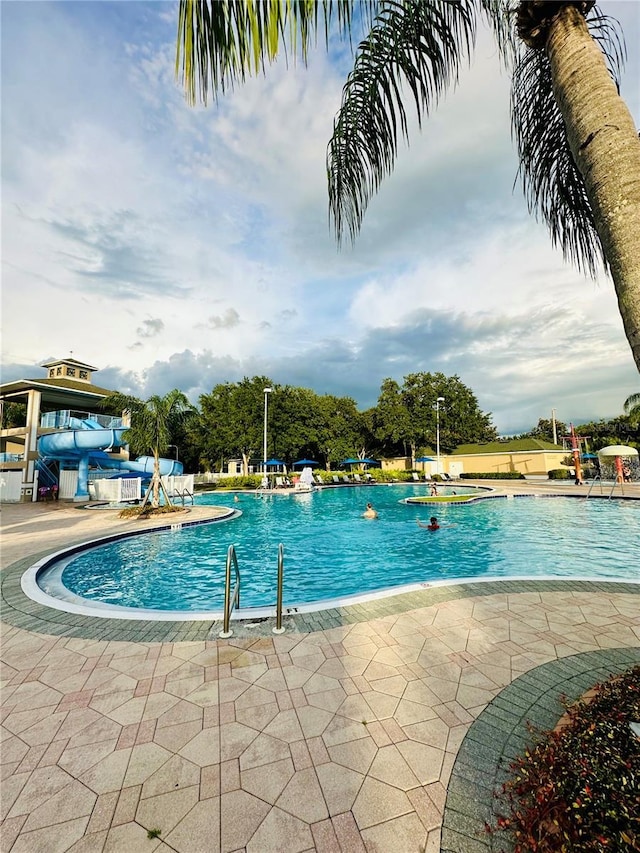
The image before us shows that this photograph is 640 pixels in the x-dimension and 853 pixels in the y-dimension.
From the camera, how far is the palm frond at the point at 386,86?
98.1 inches

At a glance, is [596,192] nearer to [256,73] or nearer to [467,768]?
[256,73]

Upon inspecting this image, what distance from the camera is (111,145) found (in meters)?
6.89

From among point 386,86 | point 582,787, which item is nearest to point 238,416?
point 386,86

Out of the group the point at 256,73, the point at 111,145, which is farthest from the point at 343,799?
the point at 111,145

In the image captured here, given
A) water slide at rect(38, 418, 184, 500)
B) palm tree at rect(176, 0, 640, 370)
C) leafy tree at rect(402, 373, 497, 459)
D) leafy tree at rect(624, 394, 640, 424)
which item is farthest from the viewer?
leafy tree at rect(402, 373, 497, 459)

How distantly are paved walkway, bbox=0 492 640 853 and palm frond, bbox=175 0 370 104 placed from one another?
11.8ft

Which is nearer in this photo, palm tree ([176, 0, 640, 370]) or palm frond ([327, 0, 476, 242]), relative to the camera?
palm tree ([176, 0, 640, 370])

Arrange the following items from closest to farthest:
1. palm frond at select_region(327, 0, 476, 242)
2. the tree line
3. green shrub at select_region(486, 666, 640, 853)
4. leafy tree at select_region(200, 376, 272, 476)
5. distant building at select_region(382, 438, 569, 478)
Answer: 1. green shrub at select_region(486, 666, 640, 853)
2. palm frond at select_region(327, 0, 476, 242)
3. leafy tree at select_region(200, 376, 272, 476)
4. distant building at select_region(382, 438, 569, 478)
5. the tree line

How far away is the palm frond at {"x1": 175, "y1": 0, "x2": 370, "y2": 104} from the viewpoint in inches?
60.1

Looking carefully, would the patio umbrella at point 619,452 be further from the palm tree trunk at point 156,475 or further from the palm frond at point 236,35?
the palm frond at point 236,35

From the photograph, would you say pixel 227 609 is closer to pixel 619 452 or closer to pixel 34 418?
pixel 619 452

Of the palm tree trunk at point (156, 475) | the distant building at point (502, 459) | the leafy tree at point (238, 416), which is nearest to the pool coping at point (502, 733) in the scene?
the palm tree trunk at point (156, 475)

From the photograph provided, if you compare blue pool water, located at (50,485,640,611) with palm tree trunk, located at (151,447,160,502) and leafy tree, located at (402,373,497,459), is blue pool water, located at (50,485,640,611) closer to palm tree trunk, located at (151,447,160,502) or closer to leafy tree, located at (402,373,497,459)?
palm tree trunk, located at (151,447,160,502)

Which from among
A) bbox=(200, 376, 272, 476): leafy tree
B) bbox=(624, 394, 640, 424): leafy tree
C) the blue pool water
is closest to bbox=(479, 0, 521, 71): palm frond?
the blue pool water
